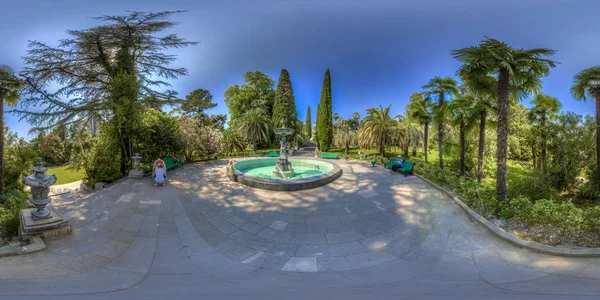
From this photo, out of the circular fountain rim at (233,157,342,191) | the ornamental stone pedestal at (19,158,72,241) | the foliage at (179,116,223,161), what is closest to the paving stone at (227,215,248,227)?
the circular fountain rim at (233,157,342,191)

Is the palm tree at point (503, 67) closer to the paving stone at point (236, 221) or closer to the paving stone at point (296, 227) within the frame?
the paving stone at point (296, 227)

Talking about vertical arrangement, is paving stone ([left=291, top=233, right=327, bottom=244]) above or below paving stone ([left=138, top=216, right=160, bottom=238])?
below

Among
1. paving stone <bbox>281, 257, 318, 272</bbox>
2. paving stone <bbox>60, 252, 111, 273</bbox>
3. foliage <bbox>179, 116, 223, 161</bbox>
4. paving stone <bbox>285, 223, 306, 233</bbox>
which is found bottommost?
paving stone <bbox>281, 257, 318, 272</bbox>

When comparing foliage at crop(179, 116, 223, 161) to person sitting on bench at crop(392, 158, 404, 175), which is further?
foliage at crop(179, 116, 223, 161)

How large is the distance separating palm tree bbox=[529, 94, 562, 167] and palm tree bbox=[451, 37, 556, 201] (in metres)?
8.78

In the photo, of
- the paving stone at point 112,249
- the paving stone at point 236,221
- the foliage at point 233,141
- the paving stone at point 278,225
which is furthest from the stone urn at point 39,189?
the foliage at point 233,141

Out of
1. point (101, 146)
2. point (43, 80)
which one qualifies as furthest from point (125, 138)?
point (43, 80)

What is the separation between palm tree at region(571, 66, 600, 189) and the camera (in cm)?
1150

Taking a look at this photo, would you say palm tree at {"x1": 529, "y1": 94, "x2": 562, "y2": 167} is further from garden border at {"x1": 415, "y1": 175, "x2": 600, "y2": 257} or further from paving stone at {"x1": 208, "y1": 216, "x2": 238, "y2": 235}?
paving stone at {"x1": 208, "y1": 216, "x2": 238, "y2": 235}

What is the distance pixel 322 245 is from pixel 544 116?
57.2ft

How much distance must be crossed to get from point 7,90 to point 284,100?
78.2 ft

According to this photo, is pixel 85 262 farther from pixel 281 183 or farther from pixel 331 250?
pixel 281 183

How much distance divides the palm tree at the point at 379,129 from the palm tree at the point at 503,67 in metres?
14.7

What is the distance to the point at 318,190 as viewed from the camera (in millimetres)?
9891
